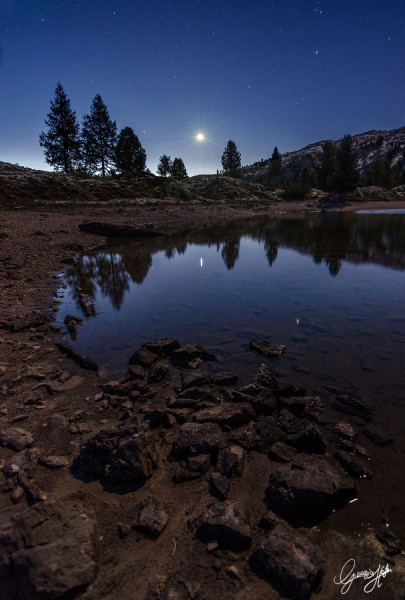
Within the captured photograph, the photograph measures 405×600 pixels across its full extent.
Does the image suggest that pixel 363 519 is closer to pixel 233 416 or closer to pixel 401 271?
pixel 233 416

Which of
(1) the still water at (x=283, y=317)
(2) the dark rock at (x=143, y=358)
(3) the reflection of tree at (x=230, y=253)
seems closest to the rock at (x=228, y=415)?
(1) the still water at (x=283, y=317)

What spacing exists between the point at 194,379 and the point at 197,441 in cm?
Result: 188

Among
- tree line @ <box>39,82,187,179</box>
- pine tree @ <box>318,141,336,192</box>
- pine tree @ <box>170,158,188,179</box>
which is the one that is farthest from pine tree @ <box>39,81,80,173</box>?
pine tree @ <box>318,141,336,192</box>

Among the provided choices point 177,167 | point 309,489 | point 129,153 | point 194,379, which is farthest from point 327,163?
point 309,489

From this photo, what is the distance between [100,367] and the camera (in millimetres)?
7250

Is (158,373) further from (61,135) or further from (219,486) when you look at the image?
(61,135)

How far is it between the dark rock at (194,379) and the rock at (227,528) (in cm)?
292

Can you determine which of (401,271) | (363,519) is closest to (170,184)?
(401,271)

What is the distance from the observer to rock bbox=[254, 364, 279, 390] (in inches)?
248

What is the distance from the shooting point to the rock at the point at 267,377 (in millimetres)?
6289

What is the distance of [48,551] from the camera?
2943 mm

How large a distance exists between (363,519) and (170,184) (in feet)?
265

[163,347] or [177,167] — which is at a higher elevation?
[177,167]

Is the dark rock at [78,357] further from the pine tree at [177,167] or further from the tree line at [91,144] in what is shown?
the pine tree at [177,167]
